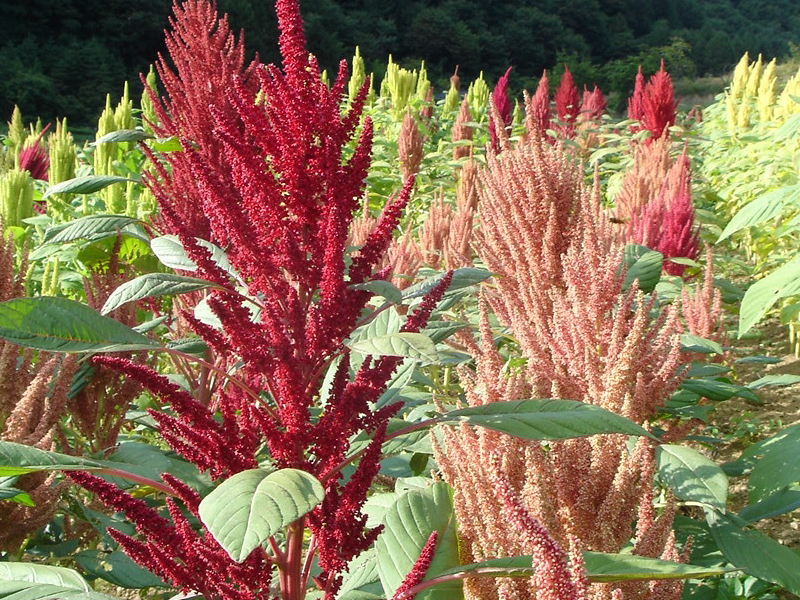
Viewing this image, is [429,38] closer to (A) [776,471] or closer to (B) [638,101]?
(B) [638,101]

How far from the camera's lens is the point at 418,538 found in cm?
121

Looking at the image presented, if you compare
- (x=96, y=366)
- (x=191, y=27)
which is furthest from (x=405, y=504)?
(x=191, y=27)

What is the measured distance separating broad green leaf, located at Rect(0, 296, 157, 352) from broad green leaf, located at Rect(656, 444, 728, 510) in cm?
96

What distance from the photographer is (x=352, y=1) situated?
31.8 m

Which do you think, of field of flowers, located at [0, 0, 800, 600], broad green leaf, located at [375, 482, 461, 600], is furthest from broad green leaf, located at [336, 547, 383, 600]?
broad green leaf, located at [375, 482, 461, 600]

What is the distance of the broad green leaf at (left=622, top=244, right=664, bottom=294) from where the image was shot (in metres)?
2.29

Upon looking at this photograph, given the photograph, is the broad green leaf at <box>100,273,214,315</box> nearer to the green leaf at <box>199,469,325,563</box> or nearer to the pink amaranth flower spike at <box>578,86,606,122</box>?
the green leaf at <box>199,469,325,563</box>

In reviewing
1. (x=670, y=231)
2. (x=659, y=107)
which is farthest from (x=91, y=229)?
(x=659, y=107)

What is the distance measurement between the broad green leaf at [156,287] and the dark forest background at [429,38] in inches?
799

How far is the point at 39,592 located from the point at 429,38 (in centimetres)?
3270

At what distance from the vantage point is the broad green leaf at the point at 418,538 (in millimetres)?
1152

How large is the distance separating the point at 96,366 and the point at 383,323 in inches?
37.6

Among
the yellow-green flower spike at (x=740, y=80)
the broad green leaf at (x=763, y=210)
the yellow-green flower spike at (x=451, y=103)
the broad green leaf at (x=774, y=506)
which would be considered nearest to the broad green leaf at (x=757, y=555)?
the broad green leaf at (x=774, y=506)

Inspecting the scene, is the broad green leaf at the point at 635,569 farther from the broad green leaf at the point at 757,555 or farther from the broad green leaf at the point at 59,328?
the broad green leaf at the point at 59,328
